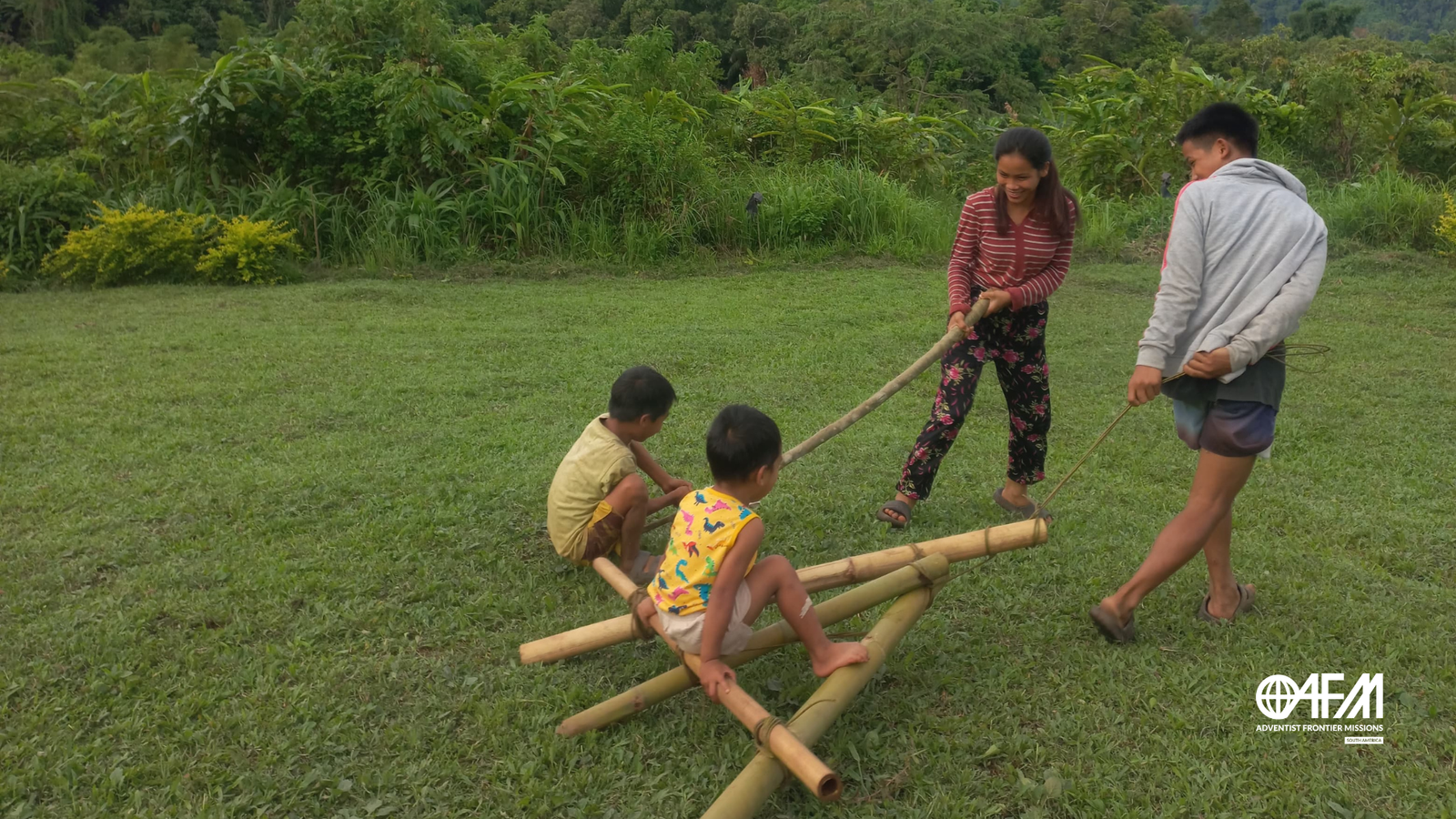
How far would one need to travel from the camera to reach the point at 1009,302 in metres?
4.06

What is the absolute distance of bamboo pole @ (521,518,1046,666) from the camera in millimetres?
3162

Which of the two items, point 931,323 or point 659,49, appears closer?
point 931,323

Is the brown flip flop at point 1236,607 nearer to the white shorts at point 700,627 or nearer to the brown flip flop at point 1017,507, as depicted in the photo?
the brown flip flop at point 1017,507

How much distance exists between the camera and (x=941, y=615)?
3.61 meters

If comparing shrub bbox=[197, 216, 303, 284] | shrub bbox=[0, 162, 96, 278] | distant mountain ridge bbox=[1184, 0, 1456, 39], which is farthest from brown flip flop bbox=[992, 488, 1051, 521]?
distant mountain ridge bbox=[1184, 0, 1456, 39]

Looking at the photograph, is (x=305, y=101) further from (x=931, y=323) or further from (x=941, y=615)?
Result: (x=941, y=615)

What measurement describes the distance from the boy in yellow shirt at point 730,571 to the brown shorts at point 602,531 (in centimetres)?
76

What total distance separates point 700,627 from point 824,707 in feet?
1.33

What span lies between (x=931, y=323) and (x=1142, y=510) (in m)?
3.63

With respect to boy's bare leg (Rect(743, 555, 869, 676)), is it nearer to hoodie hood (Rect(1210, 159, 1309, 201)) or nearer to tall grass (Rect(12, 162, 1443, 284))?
hoodie hood (Rect(1210, 159, 1309, 201))

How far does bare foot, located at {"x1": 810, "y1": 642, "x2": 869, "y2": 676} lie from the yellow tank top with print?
35cm

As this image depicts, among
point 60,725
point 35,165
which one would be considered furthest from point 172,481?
point 35,165

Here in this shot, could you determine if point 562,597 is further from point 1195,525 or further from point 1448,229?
point 1448,229

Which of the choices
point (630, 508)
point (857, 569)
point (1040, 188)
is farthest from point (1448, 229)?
point (630, 508)
